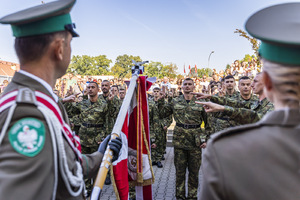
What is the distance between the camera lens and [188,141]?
4691 mm

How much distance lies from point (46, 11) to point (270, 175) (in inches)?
51.2

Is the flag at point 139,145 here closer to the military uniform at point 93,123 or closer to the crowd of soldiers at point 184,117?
the crowd of soldiers at point 184,117

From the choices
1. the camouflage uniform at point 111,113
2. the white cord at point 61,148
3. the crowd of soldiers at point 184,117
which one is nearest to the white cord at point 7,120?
the white cord at point 61,148

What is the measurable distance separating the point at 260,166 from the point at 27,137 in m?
0.96

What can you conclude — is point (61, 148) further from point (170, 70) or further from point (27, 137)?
point (170, 70)

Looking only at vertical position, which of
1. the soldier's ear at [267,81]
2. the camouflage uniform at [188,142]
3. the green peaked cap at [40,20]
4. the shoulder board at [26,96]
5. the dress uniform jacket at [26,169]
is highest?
the green peaked cap at [40,20]

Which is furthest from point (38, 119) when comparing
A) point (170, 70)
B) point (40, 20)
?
point (170, 70)

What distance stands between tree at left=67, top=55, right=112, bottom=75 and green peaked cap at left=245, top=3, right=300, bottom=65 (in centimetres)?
5797

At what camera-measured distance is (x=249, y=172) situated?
0.88 m

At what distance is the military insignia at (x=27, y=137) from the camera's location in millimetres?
1099

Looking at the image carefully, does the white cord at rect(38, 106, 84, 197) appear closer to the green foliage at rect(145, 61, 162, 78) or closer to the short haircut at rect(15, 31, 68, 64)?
the short haircut at rect(15, 31, 68, 64)

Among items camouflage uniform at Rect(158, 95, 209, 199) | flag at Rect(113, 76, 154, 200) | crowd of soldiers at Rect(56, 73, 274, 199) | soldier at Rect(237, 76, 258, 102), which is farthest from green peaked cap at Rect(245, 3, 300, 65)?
soldier at Rect(237, 76, 258, 102)

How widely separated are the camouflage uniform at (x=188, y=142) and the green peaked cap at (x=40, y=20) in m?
3.63

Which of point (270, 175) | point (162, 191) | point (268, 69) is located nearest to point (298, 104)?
point (268, 69)
